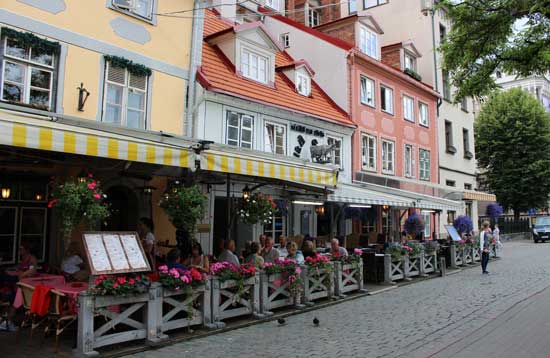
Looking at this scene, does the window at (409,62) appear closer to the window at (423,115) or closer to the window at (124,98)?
the window at (423,115)

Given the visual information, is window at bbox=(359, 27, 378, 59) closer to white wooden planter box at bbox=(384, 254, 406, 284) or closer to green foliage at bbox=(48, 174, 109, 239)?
white wooden planter box at bbox=(384, 254, 406, 284)

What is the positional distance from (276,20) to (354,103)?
20.0 ft

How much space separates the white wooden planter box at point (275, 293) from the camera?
9.07m

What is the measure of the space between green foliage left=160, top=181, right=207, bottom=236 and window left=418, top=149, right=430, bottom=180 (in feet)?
62.2

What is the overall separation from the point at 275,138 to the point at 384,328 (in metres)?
9.32

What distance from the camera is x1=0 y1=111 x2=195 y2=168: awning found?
5762 mm

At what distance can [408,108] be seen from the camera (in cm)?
2478

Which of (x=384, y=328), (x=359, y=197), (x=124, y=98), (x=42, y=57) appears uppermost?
(x=42, y=57)

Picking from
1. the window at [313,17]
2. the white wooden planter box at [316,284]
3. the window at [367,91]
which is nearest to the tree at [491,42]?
the white wooden planter box at [316,284]

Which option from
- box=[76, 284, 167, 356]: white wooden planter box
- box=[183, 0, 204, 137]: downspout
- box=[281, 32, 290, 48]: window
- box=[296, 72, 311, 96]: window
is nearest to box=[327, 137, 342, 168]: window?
box=[296, 72, 311, 96]: window

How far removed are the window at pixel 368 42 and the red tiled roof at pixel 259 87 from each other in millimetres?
3570

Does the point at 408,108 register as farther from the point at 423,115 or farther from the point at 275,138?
the point at 275,138

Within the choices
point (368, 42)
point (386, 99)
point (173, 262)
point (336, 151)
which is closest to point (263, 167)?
point (173, 262)

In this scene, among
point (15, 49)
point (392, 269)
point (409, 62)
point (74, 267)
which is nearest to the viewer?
point (74, 267)
